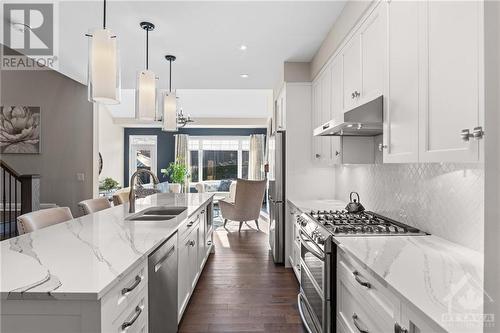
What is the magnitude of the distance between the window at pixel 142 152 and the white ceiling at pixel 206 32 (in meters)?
5.44

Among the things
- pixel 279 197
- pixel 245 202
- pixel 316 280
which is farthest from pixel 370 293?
pixel 245 202

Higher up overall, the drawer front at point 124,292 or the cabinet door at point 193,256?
the drawer front at point 124,292

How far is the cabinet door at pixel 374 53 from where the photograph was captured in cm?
182

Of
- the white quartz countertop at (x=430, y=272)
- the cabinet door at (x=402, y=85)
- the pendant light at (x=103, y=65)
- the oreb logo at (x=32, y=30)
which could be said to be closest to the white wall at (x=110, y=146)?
the oreb logo at (x=32, y=30)

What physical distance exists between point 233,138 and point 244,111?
141cm

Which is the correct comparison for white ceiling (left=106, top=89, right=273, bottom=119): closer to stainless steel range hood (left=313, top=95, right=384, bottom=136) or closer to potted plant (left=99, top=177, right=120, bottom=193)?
potted plant (left=99, top=177, right=120, bottom=193)

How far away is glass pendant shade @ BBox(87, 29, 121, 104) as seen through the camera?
1.88 metres

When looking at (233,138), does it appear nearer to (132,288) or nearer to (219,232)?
(219,232)

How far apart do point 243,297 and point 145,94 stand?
7.08 feet

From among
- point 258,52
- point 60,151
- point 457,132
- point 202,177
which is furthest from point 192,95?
point 457,132

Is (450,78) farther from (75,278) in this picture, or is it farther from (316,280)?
(75,278)

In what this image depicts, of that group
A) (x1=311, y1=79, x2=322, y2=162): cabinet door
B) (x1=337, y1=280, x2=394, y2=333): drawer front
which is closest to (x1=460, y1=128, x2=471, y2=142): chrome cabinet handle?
(x1=337, y1=280, x2=394, y2=333): drawer front

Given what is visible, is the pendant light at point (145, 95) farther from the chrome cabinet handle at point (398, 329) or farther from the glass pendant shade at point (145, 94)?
the chrome cabinet handle at point (398, 329)

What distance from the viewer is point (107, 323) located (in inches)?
40.3
